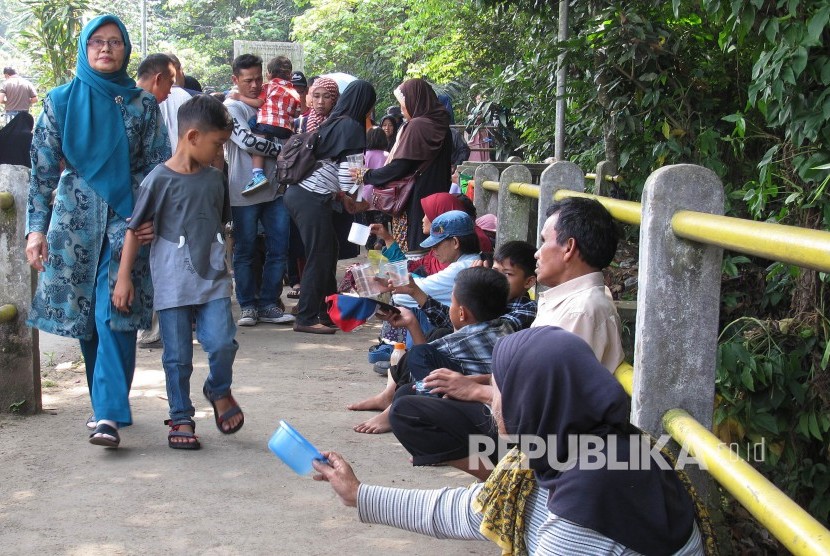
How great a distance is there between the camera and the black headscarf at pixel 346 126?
23.9 ft

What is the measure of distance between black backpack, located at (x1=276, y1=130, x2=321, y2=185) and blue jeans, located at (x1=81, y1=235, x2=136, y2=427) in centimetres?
273

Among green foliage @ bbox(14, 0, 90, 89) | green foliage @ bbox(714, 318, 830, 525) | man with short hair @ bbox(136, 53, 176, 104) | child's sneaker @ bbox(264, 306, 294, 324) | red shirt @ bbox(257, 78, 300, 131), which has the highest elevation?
green foliage @ bbox(14, 0, 90, 89)

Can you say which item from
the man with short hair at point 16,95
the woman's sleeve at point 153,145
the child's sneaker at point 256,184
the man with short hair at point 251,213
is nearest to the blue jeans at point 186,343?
the woman's sleeve at point 153,145

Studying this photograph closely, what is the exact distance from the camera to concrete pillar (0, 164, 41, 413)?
16.6 feet

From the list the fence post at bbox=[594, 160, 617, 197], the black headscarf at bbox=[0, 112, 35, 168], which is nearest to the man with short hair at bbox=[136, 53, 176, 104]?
the fence post at bbox=[594, 160, 617, 197]

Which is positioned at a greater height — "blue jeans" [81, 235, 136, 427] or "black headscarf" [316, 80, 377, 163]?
"black headscarf" [316, 80, 377, 163]

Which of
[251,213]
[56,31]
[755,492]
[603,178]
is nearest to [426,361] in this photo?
[755,492]

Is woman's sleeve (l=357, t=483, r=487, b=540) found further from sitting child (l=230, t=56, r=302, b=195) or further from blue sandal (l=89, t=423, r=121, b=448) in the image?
sitting child (l=230, t=56, r=302, b=195)

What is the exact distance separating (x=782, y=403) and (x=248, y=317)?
4752 mm

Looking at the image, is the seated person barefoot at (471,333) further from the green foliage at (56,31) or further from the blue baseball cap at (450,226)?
the green foliage at (56,31)

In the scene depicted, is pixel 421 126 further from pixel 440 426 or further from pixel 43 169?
pixel 440 426

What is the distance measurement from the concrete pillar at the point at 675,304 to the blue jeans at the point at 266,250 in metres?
5.46

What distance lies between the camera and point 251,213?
25.3 ft

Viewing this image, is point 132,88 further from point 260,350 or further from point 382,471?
point 260,350
